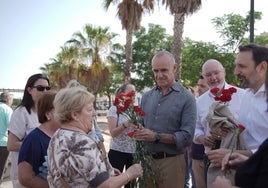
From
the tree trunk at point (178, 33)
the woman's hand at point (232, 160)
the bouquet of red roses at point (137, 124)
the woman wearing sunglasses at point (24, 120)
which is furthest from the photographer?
the tree trunk at point (178, 33)

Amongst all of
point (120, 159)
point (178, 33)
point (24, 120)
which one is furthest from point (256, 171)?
point (178, 33)

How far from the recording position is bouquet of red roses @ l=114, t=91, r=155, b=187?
3.22 m

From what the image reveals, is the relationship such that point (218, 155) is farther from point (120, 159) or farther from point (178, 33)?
point (178, 33)

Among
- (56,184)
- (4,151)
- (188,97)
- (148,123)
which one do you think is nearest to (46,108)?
(56,184)

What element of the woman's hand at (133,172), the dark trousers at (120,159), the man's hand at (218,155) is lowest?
the dark trousers at (120,159)

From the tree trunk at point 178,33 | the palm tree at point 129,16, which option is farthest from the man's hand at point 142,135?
the palm tree at point 129,16

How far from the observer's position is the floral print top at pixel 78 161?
88.0 inches

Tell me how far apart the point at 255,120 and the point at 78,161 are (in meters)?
1.41

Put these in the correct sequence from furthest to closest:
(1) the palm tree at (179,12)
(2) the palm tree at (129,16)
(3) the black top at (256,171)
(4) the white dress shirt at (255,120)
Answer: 1. (2) the palm tree at (129,16)
2. (1) the palm tree at (179,12)
3. (4) the white dress shirt at (255,120)
4. (3) the black top at (256,171)

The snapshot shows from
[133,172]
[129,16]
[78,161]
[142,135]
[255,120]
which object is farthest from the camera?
[129,16]

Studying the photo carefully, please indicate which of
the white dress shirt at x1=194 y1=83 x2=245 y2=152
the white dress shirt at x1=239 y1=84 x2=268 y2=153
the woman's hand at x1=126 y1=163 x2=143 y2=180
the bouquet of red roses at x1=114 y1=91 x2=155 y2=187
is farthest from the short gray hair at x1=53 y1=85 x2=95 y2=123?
the white dress shirt at x1=194 y1=83 x2=245 y2=152

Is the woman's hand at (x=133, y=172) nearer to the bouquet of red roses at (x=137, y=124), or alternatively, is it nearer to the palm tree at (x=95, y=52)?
the bouquet of red roses at (x=137, y=124)

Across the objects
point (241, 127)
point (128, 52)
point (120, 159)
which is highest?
point (128, 52)

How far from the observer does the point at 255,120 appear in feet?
→ 9.11
